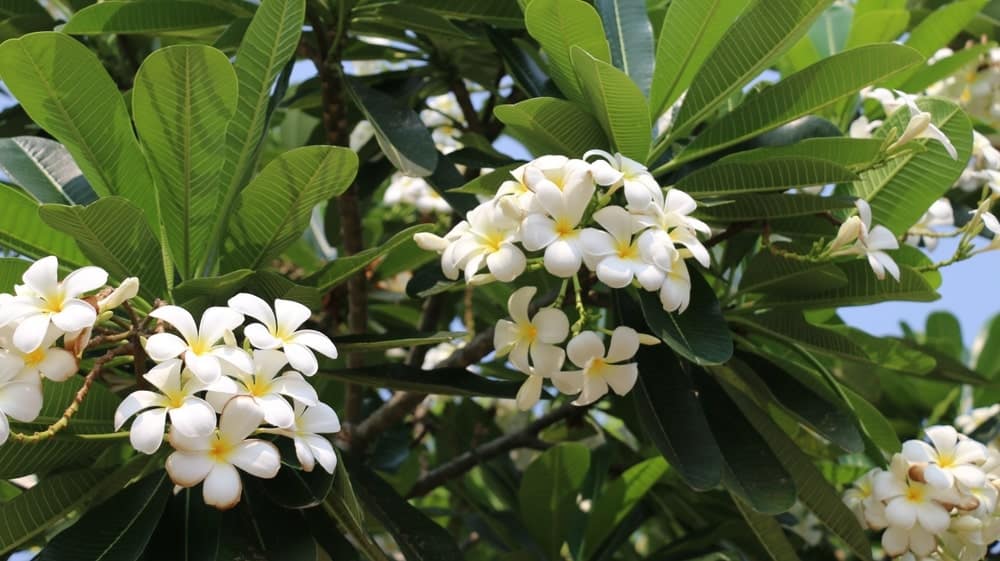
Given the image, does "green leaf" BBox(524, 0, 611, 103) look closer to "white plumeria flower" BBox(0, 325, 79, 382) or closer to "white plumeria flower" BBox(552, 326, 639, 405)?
"white plumeria flower" BBox(552, 326, 639, 405)

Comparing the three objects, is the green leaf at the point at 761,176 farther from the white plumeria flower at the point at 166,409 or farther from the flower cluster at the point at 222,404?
the white plumeria flower at the point at 166,409

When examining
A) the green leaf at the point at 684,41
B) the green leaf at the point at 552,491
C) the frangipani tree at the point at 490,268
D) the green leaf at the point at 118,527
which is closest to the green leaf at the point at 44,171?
the frangipani tree at the point at 490,268

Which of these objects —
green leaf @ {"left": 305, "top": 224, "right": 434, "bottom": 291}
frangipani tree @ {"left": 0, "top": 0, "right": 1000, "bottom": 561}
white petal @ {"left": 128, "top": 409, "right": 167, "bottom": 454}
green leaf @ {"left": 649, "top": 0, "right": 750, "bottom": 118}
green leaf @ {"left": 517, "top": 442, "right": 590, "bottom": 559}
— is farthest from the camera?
green leaf @ {"left": 517, "top": 442, "right": 590, "bottom": 559}

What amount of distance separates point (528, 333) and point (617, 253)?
0.47 feet

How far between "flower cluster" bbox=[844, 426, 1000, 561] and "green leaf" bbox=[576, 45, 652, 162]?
513mm

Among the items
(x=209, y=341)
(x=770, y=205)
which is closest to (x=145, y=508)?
(x=209, y=341)

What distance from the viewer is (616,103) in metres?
1.31

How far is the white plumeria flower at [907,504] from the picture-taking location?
4.70ft

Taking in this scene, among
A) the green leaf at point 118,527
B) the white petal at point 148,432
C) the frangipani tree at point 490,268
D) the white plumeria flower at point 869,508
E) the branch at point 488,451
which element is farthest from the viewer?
the branch at point 488,451

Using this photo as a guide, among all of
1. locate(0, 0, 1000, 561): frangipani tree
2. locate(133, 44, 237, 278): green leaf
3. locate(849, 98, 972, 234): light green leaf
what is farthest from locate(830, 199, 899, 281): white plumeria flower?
locate(133, 44, 237, 278): green leaf

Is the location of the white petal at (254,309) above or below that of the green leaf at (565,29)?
below

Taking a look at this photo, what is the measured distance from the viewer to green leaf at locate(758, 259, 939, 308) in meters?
1.44

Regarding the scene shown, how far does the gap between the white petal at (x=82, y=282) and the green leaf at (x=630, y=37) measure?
73cm

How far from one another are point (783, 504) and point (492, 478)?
0.94m
